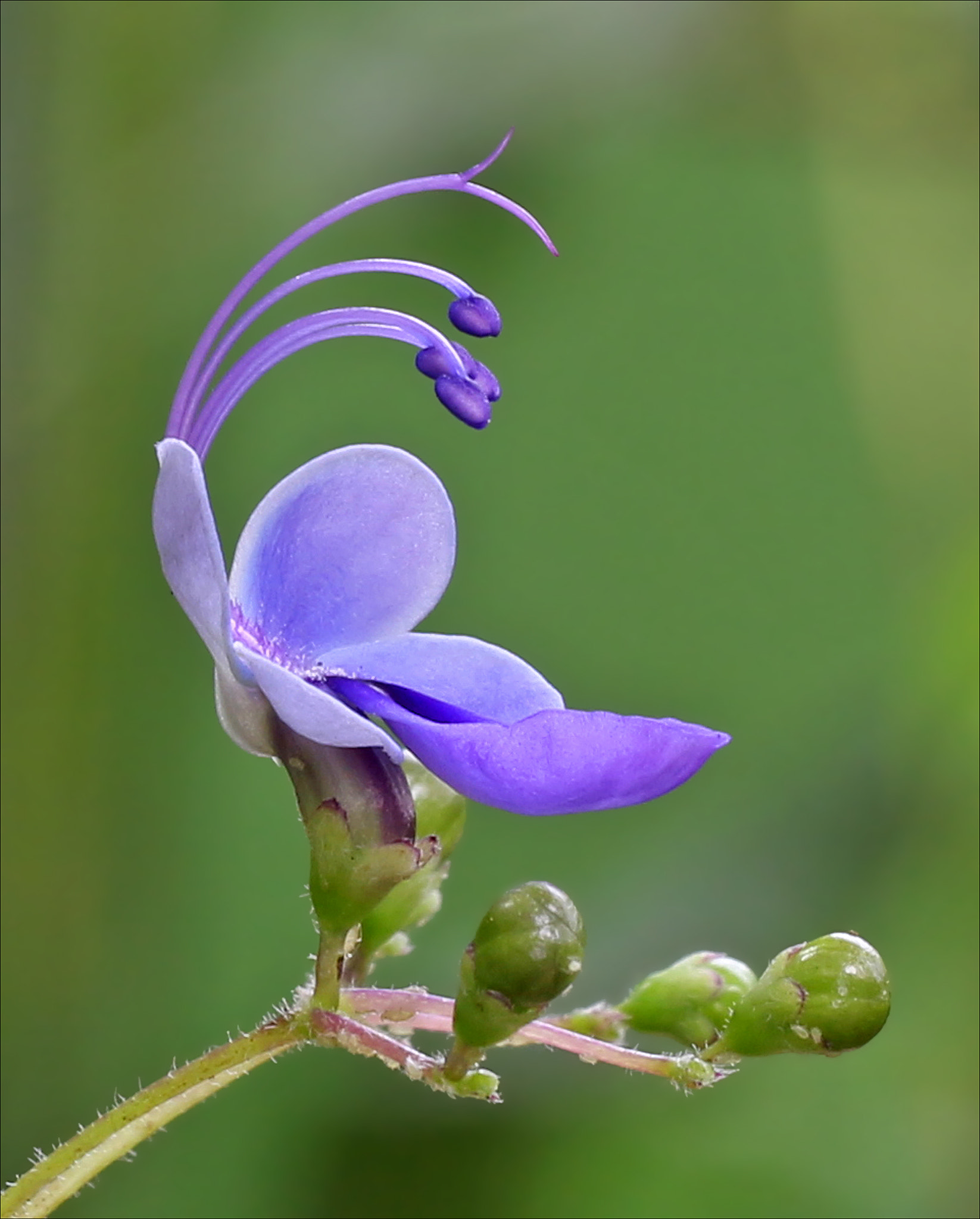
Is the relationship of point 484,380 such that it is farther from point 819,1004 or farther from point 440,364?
Answer: point 819,1004

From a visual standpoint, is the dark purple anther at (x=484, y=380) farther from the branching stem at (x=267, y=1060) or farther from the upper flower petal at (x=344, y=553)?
the branching stem at (x=267, y=1060)

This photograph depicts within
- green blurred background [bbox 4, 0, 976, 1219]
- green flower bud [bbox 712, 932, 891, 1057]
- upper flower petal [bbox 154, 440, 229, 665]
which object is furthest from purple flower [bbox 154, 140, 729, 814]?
green blurred background [bbox 4, 0, 976, 1219]

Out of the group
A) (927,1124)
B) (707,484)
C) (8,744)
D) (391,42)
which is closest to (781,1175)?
(927,1124)

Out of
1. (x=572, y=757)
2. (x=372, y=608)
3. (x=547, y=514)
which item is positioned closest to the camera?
(x=572, y=757)

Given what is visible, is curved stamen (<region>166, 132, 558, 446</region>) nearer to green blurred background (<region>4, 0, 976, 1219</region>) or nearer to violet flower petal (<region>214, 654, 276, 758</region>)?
violet flower petal (<region>214, 654, 276, 758</region>)

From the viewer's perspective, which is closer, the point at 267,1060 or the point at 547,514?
the point at 267,1060

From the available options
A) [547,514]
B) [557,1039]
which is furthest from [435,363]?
[547,514]

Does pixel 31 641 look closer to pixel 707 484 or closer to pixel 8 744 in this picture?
pixel 8 744
